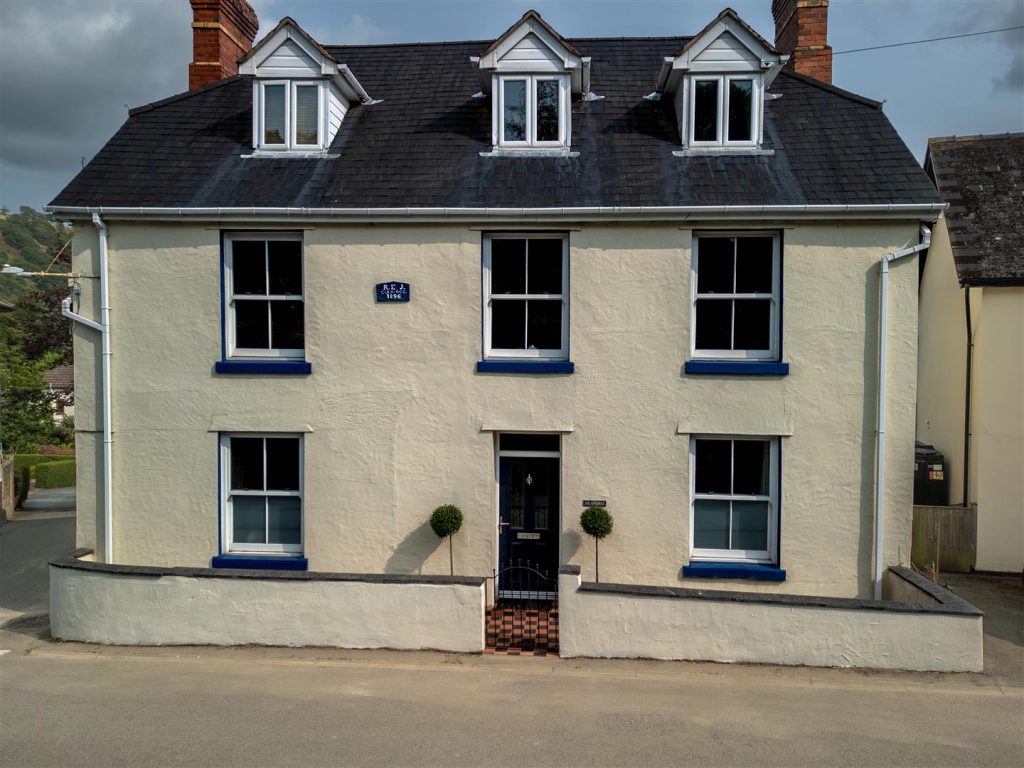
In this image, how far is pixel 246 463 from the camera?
10711mm

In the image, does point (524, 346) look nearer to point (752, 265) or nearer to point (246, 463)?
point (752, 265)

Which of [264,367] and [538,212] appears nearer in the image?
[538,212]

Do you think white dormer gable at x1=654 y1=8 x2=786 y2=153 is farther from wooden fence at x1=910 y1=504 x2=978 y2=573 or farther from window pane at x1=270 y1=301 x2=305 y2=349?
wooden fence at x1=910 y1=504 x2=978 y2=573

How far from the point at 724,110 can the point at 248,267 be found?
7444 millimetres

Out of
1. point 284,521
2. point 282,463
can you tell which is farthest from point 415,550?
point 282,463

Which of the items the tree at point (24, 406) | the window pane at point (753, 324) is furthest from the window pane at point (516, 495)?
the tree at point (24, 406)

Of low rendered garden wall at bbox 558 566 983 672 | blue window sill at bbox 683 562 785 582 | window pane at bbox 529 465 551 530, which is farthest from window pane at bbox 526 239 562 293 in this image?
blue window sill at bbox 683 562 785 582

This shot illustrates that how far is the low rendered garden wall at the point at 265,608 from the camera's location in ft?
28.6

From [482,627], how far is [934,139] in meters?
13.7

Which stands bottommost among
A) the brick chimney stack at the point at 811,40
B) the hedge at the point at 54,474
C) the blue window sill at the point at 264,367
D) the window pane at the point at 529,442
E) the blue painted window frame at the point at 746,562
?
the hedge at the point at 54,474

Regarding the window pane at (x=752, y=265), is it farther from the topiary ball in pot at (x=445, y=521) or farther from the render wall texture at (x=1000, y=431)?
the render wall texture at (x=1000, y=431)

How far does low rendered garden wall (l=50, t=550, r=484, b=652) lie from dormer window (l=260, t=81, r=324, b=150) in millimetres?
6542

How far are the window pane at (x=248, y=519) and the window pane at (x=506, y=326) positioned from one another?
418 centimetres

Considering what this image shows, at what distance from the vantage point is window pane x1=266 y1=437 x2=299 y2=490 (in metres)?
10.6
